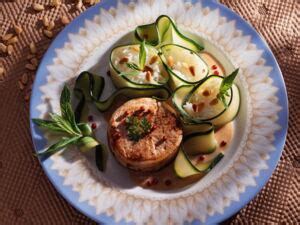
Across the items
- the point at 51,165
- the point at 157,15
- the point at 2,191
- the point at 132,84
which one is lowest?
the point at 2,191

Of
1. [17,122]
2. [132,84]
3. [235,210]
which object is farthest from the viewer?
[17,122]

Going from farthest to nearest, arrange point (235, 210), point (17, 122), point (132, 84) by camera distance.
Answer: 1. point (17, 122)
2. point (132, 84)
3. point (235, 210)

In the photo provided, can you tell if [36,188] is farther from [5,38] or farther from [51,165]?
[5,38]

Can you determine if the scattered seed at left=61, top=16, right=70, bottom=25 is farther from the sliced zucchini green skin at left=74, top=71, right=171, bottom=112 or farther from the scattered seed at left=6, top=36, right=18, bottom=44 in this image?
the sliced zucchini green skin at left=74, top=71, right=171, bottom=112

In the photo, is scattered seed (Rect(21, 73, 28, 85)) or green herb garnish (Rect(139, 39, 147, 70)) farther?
scattered seed (Rect(21, 73, 28, 85))

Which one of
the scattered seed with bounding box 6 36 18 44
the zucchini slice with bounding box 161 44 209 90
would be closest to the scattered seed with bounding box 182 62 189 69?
the zucchini slice with bounding box 161 44 209 90

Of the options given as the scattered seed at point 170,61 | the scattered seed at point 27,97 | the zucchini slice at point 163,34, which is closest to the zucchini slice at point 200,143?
the scattered seed at point 170,61

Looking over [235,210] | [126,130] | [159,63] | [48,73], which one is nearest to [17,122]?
[48,73]

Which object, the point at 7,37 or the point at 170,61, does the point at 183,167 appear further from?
the point at 7,37
